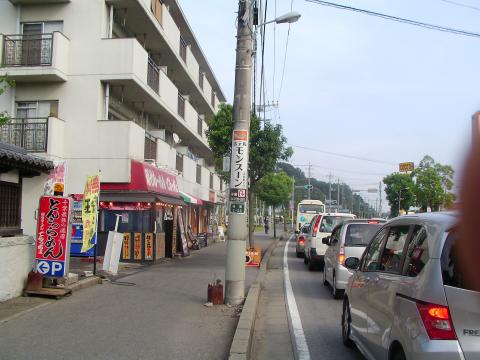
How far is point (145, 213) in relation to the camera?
1778 cm

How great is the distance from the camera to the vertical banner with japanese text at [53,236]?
9.54m

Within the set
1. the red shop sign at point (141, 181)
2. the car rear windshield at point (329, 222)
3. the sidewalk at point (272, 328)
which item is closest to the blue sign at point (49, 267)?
the sidewalk at point (272, 328)

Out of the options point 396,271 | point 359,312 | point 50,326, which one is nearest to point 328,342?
point 359,312

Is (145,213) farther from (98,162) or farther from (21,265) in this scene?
(21,265)

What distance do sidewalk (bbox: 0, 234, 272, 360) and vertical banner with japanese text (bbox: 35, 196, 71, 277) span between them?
679 millimetres

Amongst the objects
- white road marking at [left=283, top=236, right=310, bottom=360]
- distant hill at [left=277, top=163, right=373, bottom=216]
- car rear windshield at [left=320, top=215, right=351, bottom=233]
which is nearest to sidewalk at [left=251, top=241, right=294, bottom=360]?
white road marking at [left=283, top=236, right=310, bottom=360]

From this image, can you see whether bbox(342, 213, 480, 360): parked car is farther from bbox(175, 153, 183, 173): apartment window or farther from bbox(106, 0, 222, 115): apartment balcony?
bbox(175, 153, 183, 173): apartment window

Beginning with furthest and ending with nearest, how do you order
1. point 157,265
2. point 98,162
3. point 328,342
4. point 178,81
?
point 178,81 → point 98,162 → point 157,265 → point 328,342

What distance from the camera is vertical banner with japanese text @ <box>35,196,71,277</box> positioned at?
31.3ft

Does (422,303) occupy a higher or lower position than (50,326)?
higher

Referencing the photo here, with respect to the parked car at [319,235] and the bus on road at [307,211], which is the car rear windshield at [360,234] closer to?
the parked car at [319,235]

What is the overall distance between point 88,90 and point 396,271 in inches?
593

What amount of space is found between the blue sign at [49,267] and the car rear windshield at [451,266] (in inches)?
299

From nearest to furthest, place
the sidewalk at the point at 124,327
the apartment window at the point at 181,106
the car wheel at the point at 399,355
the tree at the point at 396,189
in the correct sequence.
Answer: the car wheel at the point at 399,355, the sidewalk at the point at 124,327, the apartment window at the point at 181,106, the tree at the point at 396,189
